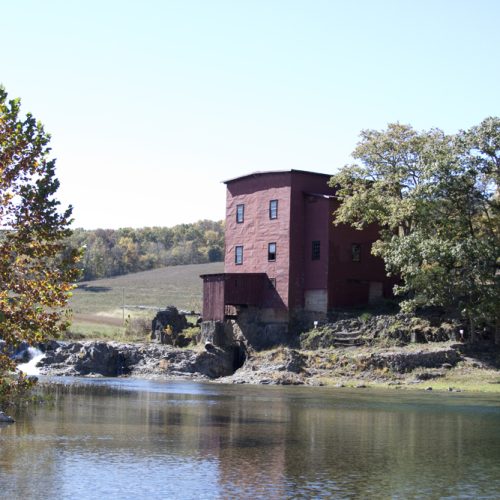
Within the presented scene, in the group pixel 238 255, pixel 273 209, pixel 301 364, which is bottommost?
pixel 301 364

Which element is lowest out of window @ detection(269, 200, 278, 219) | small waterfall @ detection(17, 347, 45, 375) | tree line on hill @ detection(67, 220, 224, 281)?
small waterfall @ detection(17, 347, 45, 375)

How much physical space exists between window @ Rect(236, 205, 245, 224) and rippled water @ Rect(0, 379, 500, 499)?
3349 centimetres

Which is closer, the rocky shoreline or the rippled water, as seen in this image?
the rippled water

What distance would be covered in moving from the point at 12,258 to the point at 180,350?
4579 cm

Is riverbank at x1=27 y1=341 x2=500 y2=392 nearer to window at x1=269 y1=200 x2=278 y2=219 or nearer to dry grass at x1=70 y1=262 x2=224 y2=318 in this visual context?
window at x1=269 y1=200 x2=278 y2=219

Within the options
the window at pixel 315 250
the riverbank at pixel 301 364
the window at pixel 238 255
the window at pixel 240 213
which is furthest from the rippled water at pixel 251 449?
the window at pixel 240 213

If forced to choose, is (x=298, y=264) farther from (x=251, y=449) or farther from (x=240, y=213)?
(x=251, y=449)

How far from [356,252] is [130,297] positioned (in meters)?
61.3

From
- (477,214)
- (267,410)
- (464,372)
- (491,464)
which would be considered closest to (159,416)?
(267,410)

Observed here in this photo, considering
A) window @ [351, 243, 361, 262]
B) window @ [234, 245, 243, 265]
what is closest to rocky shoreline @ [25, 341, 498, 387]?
window @ [234, 245, 243, 265]

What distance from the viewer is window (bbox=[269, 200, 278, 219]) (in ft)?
240

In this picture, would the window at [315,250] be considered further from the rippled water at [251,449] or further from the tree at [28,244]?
the tree at [28,244]

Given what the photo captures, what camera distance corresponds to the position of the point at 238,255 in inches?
3051

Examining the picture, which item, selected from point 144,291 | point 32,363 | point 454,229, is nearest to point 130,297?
point 144,291
